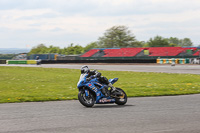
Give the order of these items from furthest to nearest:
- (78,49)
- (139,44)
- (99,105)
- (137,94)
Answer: (78,49)
(139,44)
(137,94)
(99,105)

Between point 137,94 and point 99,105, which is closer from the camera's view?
point 99,105

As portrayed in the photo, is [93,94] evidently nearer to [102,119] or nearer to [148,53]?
[102,119]

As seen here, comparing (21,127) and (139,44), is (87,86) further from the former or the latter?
(139,44)

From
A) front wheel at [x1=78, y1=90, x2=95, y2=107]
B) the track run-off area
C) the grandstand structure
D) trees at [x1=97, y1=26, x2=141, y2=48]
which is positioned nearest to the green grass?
front wheel at [x1=78, y1=90, x2=95, y2=107]

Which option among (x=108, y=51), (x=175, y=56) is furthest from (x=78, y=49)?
(x=175, y=56)

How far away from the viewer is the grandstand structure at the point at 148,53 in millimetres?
63528

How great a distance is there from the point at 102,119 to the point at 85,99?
226 centimetres

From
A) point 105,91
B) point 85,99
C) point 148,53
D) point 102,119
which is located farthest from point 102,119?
point 148,53

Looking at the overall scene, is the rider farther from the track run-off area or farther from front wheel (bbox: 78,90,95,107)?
the track run-off area

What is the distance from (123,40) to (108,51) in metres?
44.3

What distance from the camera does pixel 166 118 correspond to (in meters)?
7.71

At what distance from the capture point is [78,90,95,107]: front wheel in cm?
978

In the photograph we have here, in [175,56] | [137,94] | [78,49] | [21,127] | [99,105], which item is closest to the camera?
[21,127]

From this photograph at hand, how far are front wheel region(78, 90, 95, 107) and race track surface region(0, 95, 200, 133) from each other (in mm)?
173
